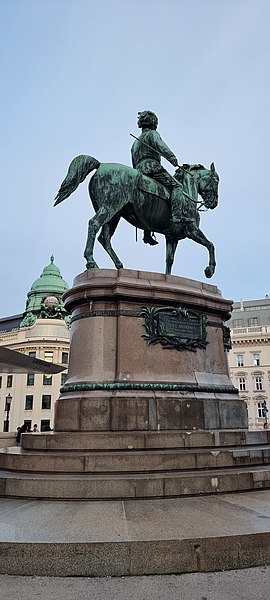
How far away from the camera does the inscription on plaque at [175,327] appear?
8969 millimetres

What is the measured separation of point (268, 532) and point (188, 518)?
901 mm

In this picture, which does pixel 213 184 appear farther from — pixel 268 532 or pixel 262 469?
pixel 268 532

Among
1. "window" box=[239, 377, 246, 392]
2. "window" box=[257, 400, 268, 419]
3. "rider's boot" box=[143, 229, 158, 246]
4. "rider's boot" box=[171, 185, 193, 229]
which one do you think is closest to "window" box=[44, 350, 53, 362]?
"window" box=[239, 377, 246, 392]

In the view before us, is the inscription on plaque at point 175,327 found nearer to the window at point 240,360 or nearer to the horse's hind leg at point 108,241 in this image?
the horse's hind leg at point 108,241

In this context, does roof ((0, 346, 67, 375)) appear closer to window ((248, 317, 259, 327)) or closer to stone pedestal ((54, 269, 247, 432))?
stone pedestal ((54, 269, 247, 432))

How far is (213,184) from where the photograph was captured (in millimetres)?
11664

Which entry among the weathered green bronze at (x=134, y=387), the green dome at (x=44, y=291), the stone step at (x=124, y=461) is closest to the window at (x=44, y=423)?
the green dome at (x=44, y=291)


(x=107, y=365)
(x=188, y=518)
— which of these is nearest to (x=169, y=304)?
(x=107, y=365)

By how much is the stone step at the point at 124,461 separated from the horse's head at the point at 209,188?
275 inches

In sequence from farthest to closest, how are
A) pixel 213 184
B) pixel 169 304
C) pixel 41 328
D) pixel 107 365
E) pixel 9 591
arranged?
pixel 41 328 → pixel 213 184 → pixel 169 304 → pixel 107 365 → pixel 9 591

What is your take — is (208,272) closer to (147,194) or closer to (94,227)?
(147,194)

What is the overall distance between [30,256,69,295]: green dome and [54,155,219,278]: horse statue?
62343 millimetres

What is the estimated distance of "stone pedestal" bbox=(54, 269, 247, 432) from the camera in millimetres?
7848

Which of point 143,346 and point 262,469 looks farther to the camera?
point 143,346
